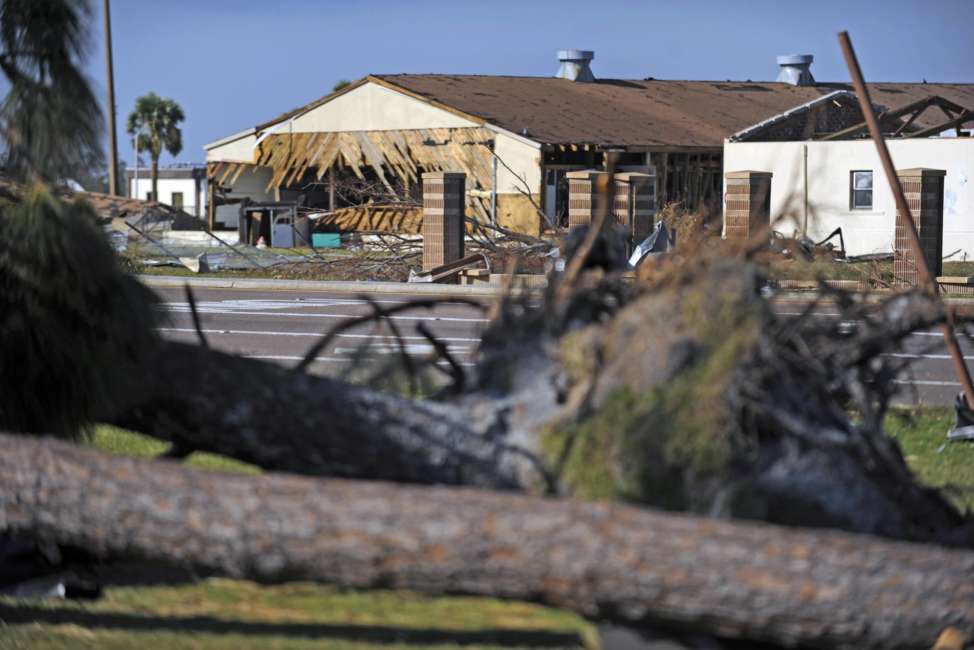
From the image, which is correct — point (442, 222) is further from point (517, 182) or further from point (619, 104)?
point (619, 104)

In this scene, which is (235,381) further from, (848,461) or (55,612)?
(848,461)

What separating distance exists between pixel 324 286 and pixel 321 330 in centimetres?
671

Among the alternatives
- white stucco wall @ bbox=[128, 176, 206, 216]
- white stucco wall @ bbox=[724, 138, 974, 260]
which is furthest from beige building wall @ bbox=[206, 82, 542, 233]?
white stucco wall @ bbox=[128, 176, 206, 216]

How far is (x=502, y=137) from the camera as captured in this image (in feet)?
113

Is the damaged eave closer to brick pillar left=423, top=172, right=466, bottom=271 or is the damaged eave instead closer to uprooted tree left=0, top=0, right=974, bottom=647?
brick pillar left=423, top=172, right=466, bottom=271

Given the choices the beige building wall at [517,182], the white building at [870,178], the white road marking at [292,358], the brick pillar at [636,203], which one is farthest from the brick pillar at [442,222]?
the white road marking at [292,358]

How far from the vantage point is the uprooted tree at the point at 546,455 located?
375cm

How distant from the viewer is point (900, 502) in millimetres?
4637

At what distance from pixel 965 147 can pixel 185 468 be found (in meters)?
26.9

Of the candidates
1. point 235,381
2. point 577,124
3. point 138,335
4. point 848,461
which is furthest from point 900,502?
point 577,124

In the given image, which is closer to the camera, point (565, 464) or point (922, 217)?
point (565, 464)

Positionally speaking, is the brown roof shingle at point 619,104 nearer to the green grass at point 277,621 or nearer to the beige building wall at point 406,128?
the beige building wall at point 406,128

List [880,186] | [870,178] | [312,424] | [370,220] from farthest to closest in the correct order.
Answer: [370,220] < [870,178] < [880,186] < [312,424]

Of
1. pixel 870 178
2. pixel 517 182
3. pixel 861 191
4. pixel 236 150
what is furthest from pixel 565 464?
pixel 236 150
